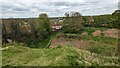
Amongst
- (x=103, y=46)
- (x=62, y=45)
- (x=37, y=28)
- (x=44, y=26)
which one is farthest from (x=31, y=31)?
(x=62, y=45)

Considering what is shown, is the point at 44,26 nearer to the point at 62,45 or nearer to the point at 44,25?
the point at 44,25

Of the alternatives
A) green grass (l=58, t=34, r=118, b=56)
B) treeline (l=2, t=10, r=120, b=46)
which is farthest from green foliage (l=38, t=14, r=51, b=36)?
green grass (l=58, t=34, r=118, b=56)

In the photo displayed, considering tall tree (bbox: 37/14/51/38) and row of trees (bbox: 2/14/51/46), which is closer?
row of trees (bbox: 2/14/51/46)

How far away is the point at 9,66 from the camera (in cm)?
696

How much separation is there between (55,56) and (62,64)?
85 cm

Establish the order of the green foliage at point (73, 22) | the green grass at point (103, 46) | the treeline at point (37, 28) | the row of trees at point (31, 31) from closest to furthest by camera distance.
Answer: the green grass at point (103, 46) → the row of trees at point (31, 31) → the treeline at point (37, 28) → the green foliage at point (73, 22)

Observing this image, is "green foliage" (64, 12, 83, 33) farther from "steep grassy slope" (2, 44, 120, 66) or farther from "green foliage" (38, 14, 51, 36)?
"steep grassy slope" (2, 44, 120, 66)

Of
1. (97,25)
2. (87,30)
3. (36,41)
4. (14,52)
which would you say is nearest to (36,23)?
(36,41)

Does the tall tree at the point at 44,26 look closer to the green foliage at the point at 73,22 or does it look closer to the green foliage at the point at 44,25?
the green foliage at the point at 44,25

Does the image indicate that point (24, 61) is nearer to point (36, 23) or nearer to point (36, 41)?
point (36, 41)

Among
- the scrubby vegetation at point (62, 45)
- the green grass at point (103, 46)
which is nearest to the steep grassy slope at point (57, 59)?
the scrubby vegetation at point (62, 45)

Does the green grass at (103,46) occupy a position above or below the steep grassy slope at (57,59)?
below

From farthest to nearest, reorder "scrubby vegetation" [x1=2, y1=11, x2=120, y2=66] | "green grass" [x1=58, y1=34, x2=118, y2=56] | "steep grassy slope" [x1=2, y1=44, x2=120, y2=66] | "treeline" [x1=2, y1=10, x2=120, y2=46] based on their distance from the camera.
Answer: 1. "treeline" [x1=2, y1=10, x2=120, y2=46]
2. "green grass" [x1=58, y1=34, x2=118, y2=56]
3. "scrubby vegetation" [x1=2, y1=11, x2=120, y2=66]
4. "steep grassy slope" [x1=2, y1=44, x2=120, y2=66]

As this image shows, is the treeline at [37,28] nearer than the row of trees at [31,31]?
No
